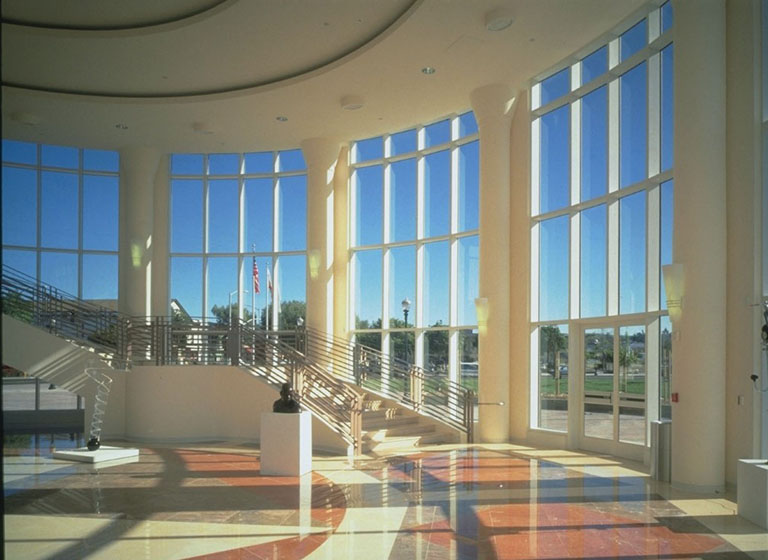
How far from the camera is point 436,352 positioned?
16484 millimetres

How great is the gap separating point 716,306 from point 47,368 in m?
12.9

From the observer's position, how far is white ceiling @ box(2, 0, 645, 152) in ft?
36.1

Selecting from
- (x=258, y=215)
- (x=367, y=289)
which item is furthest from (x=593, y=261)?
(x=258, y=215)

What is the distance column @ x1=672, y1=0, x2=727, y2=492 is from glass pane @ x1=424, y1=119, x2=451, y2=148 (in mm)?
7867

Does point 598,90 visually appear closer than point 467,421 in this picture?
Yes

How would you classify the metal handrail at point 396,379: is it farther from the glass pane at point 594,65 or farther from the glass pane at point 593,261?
the glass pane at point 594,65

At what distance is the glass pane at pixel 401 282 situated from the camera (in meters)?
17.2

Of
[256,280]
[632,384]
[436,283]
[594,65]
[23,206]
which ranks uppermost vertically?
[594,65]

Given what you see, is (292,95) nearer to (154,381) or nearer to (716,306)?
(154,381)

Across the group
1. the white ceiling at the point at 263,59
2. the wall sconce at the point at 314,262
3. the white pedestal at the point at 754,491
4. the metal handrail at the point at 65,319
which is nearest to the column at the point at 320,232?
the wall sconce at the point at 314,262

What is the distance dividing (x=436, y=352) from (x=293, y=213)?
6.17m

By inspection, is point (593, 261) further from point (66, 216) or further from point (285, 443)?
point (66, 216)

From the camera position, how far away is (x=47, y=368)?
567 inches

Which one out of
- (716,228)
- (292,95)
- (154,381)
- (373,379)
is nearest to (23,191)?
(154,381)
